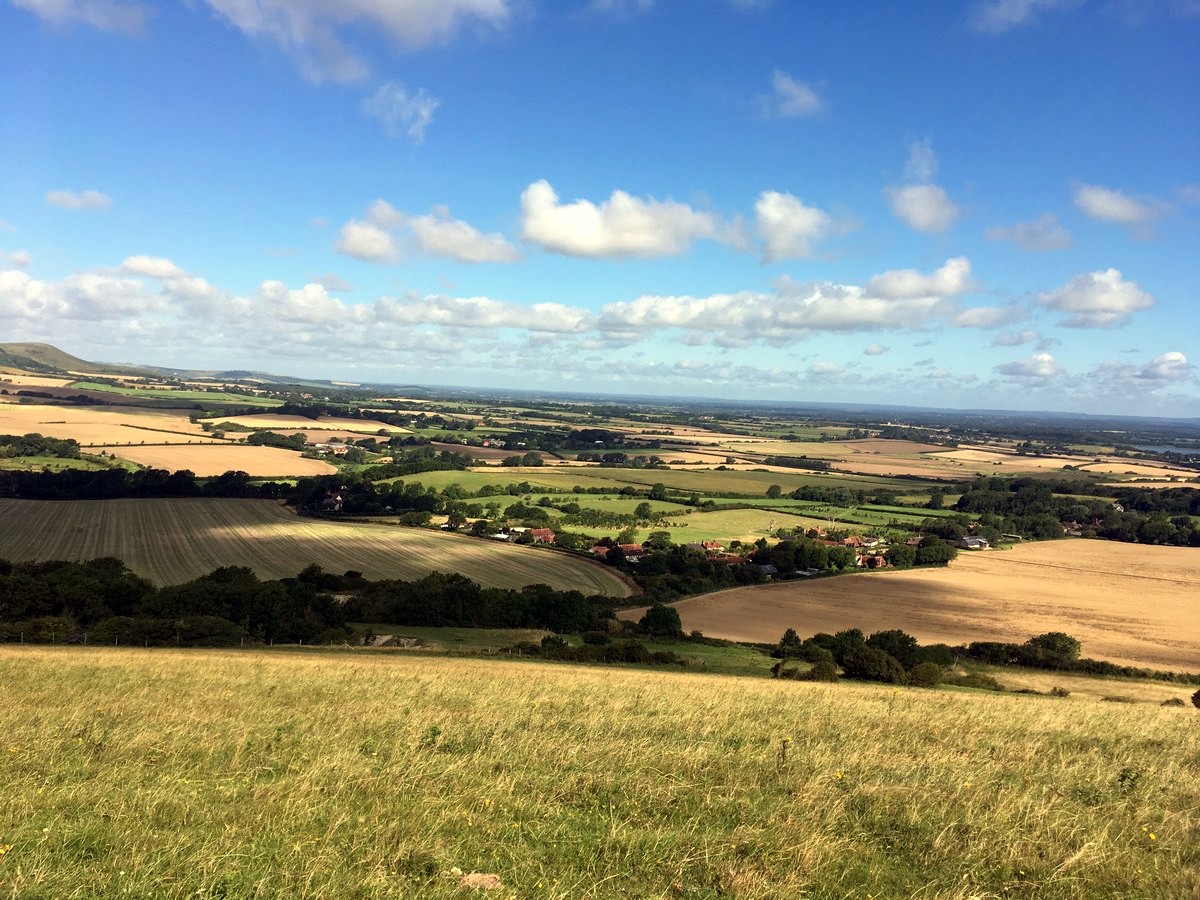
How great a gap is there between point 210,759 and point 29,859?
11.8 feet

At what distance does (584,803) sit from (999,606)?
62623 millimetres

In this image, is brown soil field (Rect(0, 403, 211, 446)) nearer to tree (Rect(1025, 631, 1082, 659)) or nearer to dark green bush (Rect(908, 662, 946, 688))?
dark green bush (Rect(908, 662, 946, 688))

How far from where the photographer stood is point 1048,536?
98500 mm

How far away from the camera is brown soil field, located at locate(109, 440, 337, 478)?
105 meters

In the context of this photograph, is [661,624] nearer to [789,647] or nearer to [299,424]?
[789,647]

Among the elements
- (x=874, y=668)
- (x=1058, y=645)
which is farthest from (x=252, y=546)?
(x=1058, y=645)

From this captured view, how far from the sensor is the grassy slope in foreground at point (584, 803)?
5789 mm

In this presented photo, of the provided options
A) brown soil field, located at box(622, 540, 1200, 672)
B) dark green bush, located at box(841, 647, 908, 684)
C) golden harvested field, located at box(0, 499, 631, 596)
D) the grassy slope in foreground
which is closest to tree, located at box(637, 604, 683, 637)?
brown soil field, located at box(622, 540, 1200, 672)

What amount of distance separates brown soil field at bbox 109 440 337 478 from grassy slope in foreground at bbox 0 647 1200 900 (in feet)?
340

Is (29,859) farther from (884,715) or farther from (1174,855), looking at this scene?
(884,715)

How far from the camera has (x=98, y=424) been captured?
144625mm

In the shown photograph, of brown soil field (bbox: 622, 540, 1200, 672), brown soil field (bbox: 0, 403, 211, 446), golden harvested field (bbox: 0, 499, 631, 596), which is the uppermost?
brown soil field (bbox: 0, 403, 211, 446)

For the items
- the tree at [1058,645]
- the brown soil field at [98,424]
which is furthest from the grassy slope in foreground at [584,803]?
the brown soil field at [98,424]

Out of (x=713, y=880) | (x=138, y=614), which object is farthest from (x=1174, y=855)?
(x=138, y=614)
